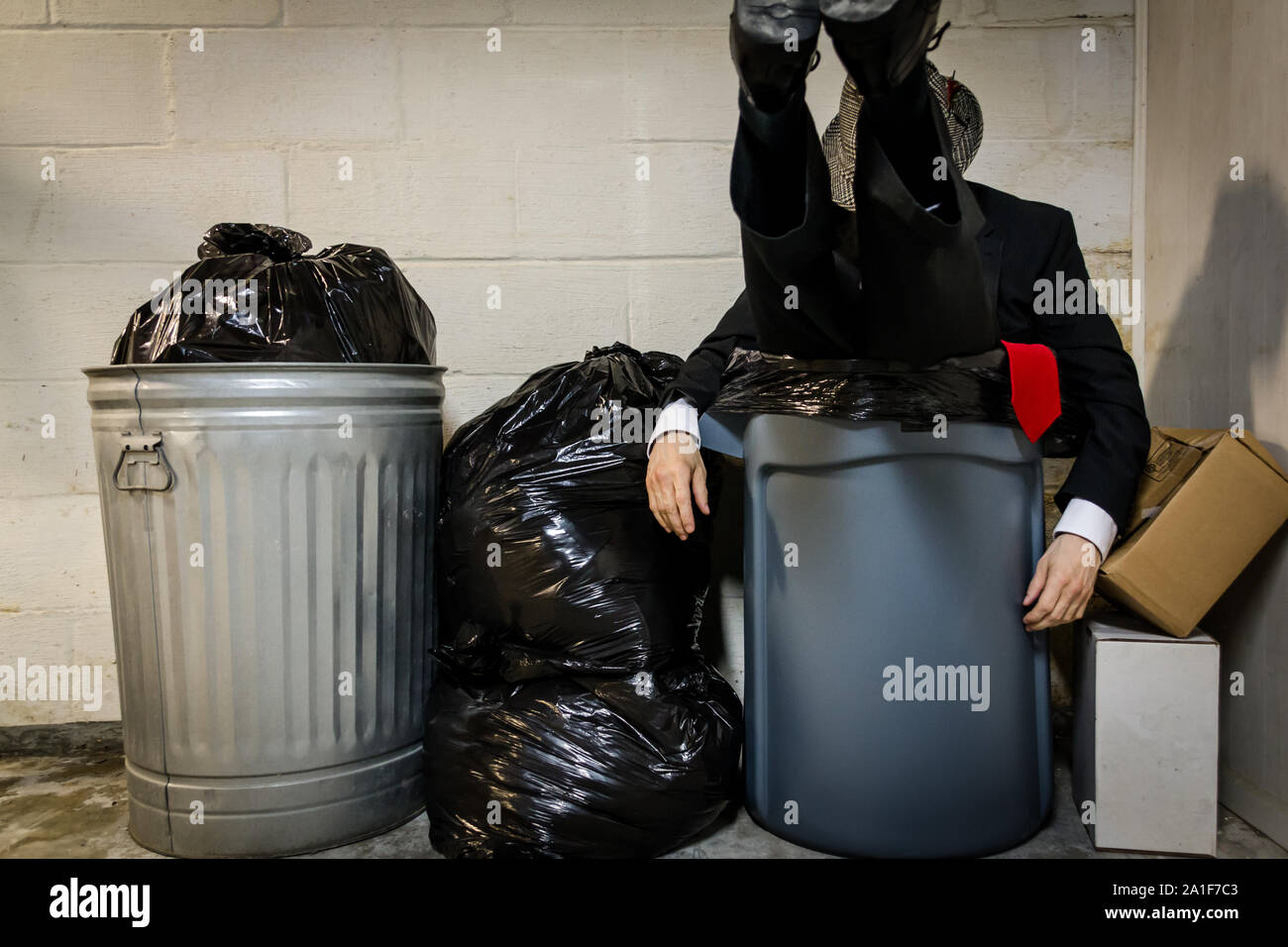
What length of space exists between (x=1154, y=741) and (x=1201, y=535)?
1.10 ft

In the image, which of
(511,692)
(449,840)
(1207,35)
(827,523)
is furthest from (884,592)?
(1207,35)

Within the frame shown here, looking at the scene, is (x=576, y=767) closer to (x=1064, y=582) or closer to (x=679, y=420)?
(x=679, y=420)

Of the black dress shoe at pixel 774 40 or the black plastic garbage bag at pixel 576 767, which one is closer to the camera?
the black dress shoe at pixel 774 40

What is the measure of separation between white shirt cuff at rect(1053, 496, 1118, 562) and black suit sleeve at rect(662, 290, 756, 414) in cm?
58

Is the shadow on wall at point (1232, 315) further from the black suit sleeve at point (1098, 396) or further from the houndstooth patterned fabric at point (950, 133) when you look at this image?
the houndstooth patterned fabric at point (950, 133)

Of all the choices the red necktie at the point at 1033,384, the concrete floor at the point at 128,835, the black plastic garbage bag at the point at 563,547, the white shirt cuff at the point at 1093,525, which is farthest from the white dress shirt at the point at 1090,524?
the black plastic garbage bag at the point at 563,547

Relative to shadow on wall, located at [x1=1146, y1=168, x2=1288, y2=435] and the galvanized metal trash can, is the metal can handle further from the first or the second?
shadow on wall, located at [x1=1146, y1=168, x2=1288, y2=435]

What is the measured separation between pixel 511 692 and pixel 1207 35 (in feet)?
5.70

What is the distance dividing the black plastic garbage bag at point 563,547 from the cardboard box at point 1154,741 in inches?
27.2

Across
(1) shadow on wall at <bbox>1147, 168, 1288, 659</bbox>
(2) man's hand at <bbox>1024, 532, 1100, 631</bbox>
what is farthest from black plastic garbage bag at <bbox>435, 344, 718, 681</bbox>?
(1) shadow on wall at <bbox>1147, 168, 1288, 659</bbox>

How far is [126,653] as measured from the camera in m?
1.41

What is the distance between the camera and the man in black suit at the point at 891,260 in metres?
0.83

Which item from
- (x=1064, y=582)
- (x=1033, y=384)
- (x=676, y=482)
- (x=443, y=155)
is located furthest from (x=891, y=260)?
(x=443, y=155)
